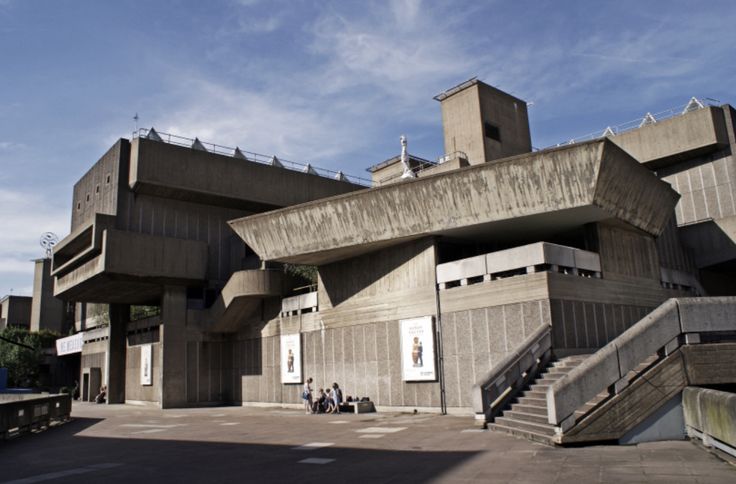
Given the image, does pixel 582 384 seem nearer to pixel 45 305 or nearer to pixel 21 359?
pixel 21 359

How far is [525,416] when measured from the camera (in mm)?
15125

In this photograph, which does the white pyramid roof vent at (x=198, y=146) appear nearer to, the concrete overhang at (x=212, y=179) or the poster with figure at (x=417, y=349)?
the concrete overhang at (x=212, y=179)

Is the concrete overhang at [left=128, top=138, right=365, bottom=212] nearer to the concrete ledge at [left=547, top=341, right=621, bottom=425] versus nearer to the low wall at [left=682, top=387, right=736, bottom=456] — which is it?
the concrete ledge at [left=547, top=341, right=621, bottom=425]

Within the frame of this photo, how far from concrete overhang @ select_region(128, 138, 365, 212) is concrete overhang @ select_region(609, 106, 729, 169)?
21343 mm

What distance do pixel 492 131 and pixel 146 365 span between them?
29140 mm

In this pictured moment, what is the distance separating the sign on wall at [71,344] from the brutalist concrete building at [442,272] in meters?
2.99

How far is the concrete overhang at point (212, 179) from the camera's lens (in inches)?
1400

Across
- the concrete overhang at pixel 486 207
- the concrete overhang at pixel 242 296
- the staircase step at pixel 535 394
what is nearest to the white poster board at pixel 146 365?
the concrete overhang at pixel 242 296

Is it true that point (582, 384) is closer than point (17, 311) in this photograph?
Yes

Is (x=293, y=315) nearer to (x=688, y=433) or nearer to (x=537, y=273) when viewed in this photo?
(x=537, y=273)

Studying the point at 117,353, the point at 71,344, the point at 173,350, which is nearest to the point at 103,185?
the point at 173,350

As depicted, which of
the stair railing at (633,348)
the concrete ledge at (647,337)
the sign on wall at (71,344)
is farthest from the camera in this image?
the sign on wall at (71,344)

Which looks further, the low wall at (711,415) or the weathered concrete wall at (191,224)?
the weathered concrete wall at (191,224)

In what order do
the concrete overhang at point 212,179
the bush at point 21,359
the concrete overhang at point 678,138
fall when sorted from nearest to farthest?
the concrete overhang at point 678,138
the concrete overhang at point 212,179
the bush at point 21,359
